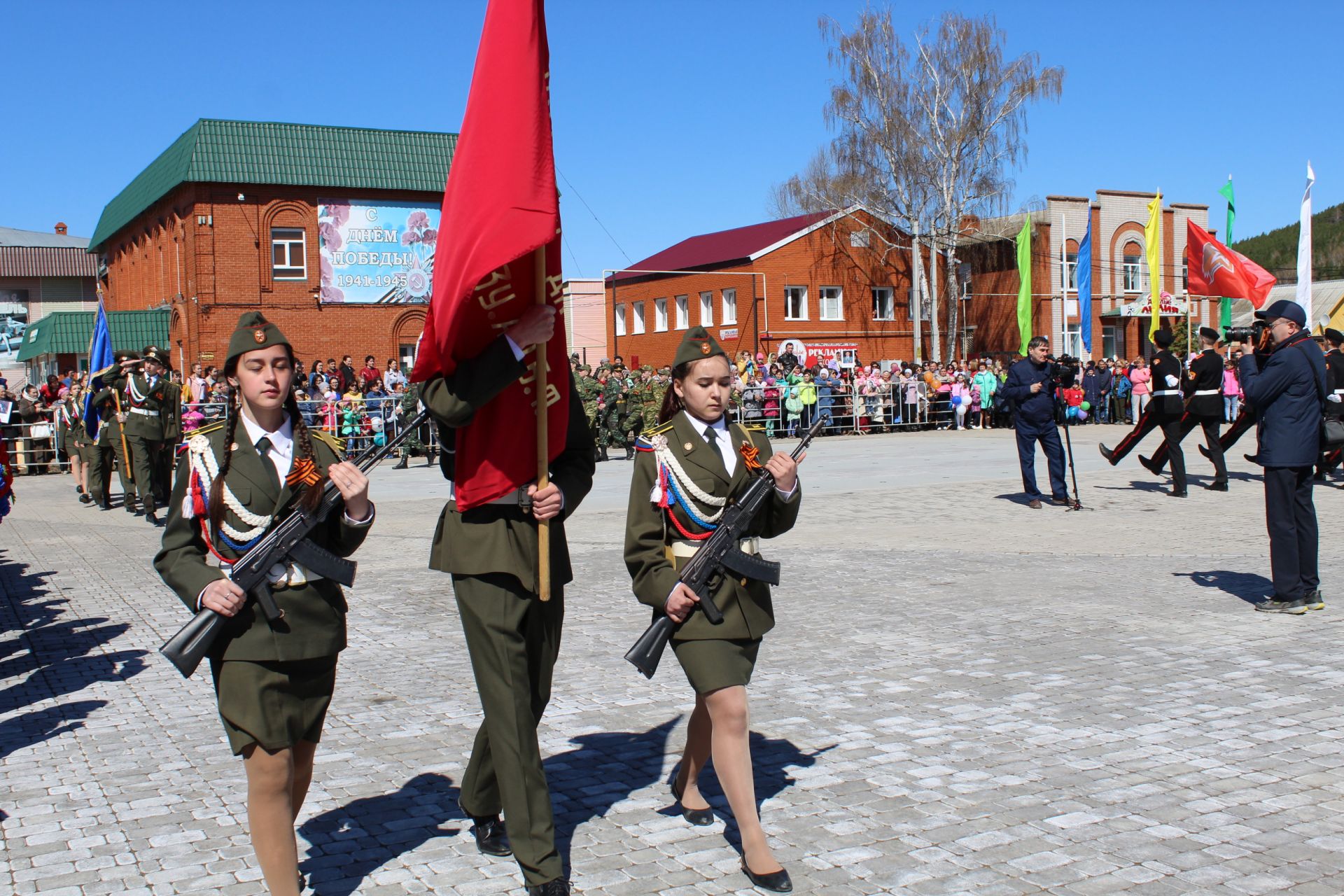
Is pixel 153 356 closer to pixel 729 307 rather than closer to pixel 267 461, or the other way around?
pixel 267 461

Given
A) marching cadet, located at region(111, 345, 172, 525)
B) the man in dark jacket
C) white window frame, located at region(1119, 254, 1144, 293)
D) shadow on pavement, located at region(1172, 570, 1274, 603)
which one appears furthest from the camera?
white window frame, located at region(1119, 254, 1144, 293)

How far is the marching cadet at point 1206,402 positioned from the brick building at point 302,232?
25.1 m

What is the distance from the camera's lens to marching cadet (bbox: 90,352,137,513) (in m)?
16.2

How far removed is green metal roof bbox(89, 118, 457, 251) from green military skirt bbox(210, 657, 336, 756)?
36426 mm

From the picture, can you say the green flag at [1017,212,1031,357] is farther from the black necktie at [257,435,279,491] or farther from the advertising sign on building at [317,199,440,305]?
the black necktie at [257,435,279,491]

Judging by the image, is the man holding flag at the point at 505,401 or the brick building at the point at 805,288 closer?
the man holding flag at the point at 505,401

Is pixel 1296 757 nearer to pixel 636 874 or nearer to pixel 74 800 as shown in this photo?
pixel 636 874

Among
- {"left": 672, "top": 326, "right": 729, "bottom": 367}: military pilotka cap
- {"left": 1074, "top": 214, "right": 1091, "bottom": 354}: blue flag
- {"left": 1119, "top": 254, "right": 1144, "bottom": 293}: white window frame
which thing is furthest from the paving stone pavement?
{"left": 1119, "top": 254, "right": 1144, "bottom": 293}: white window frame

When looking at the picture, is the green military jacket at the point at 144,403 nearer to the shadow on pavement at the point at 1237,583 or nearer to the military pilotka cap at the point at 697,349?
the shadow on pavement at the point at 1237,583

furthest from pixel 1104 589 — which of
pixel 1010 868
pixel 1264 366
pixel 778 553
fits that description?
pixel 1010 868

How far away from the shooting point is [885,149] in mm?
47344

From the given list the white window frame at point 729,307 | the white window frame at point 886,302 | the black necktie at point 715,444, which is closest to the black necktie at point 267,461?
the black necktie at point 715,444

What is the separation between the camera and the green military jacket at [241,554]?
12.5ft

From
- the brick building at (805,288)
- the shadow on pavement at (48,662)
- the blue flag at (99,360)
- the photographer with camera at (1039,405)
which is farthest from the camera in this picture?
the brick building at (805,288)
